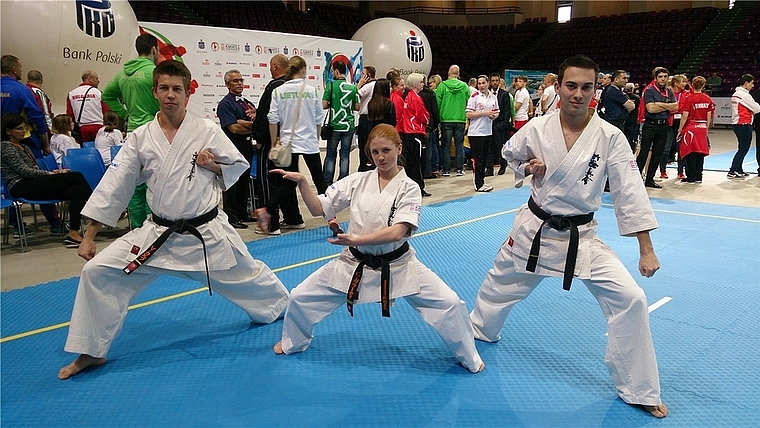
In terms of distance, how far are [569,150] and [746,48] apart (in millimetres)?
20550

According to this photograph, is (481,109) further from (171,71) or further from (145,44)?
(171,71)

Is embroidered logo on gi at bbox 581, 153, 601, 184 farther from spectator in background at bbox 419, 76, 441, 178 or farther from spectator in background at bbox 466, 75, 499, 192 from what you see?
spectator in background at bbox 466, 75, 499, 192

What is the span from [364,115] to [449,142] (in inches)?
98.6

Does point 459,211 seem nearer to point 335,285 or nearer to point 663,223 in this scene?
point 663,223

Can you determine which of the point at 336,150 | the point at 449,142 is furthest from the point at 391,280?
the point at 449,142

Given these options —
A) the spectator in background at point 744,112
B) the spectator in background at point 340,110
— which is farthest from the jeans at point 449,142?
the spectator in background at point 744,112

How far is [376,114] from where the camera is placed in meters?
6.20

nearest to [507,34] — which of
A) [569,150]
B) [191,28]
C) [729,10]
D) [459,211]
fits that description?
[729,10]

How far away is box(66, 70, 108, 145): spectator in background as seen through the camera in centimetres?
667

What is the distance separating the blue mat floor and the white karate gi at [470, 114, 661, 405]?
225 mm

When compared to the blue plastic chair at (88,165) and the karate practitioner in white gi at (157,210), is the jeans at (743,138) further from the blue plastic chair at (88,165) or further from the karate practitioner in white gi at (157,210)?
the blue plastic chair at (88,165)

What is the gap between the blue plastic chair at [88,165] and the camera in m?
5.46

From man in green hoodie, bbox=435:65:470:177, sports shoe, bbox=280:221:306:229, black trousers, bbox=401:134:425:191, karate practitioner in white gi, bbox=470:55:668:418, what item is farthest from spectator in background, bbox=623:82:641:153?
karate practitioner in white gi, bbox=470:55:668:418

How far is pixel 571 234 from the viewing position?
2.68 m
